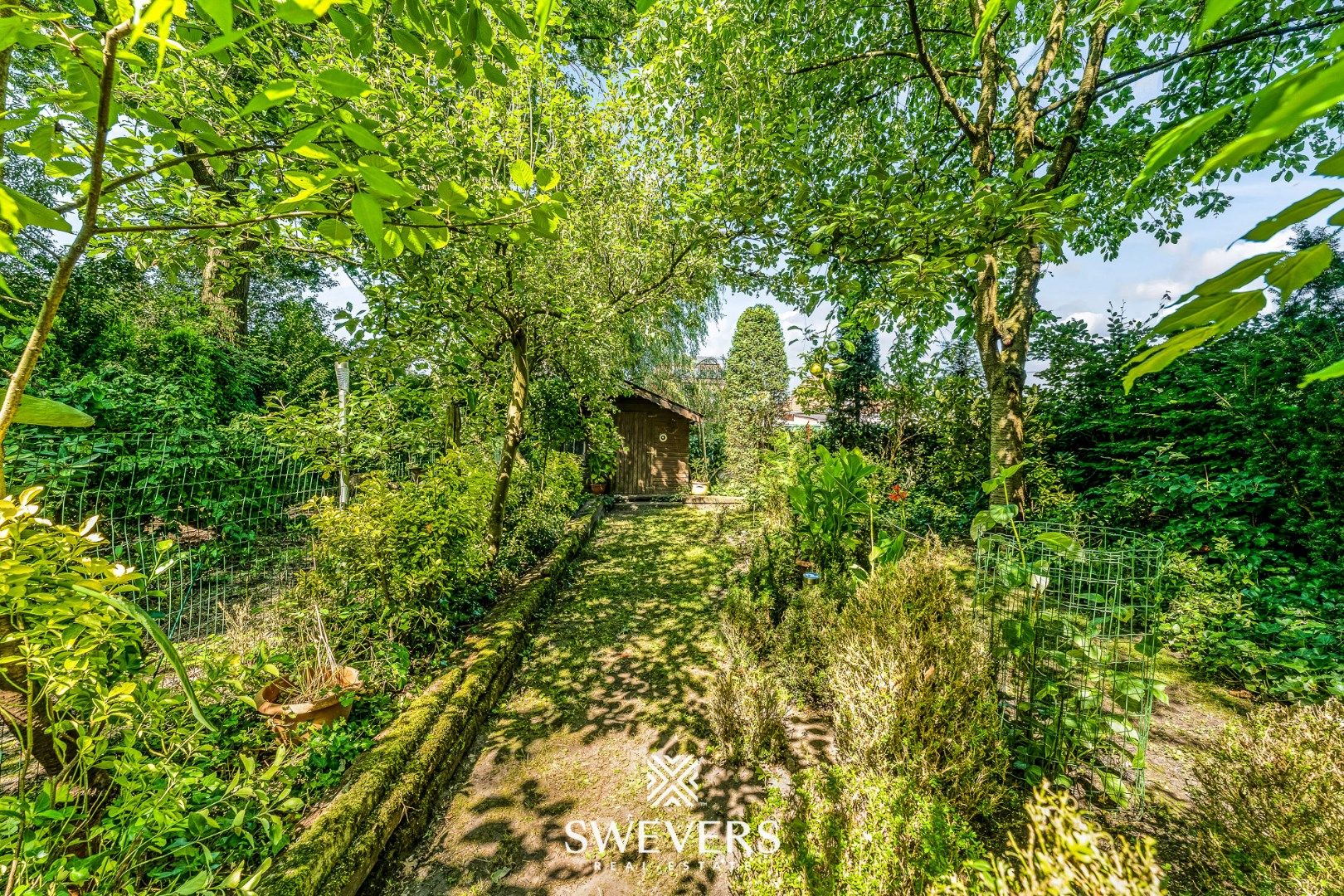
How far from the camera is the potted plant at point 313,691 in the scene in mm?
3141

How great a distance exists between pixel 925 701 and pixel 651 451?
12.2 metres

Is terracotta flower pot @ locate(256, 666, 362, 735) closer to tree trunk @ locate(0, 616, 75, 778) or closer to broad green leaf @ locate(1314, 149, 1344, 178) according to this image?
tree trunk @ locate(0, 616, 75, 778)

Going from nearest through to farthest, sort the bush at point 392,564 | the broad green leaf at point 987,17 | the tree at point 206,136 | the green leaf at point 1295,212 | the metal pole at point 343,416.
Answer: the broad green leaf at point 987,17 < the green leaf at point 1295,212 < the tree at point 206,136 < the bush at point 392,564 < the metal pole at point 343,416

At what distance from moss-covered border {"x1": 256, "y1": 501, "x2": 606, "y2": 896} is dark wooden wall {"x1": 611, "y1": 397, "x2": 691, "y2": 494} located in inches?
392

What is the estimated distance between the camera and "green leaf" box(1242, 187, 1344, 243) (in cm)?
83

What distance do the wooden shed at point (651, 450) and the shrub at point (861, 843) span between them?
1226 cm

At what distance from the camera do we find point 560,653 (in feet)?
16.5

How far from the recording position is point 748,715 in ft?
12.0

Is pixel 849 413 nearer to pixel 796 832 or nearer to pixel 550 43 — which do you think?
pixel 550 43

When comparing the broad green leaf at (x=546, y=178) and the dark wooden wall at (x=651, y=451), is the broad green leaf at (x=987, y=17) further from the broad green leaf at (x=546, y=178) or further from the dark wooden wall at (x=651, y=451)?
the dark wooden wall at (x=651, y=451)

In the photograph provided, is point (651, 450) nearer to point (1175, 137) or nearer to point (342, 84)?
point (342, 84)

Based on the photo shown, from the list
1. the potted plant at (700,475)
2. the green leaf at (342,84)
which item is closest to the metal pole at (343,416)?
the green leaf at (342,84)

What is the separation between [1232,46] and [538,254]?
7688 millimetres

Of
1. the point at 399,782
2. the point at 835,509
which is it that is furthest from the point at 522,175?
the point at 835,509
